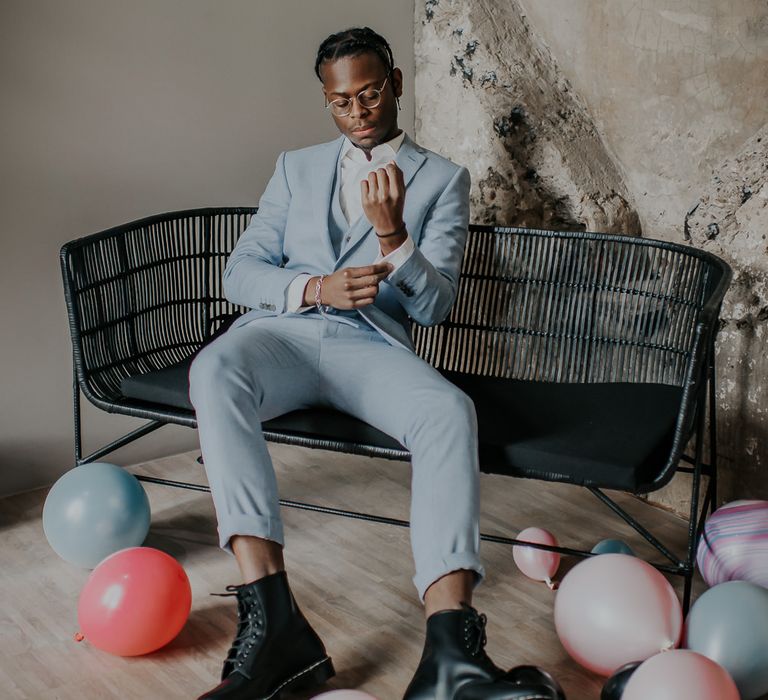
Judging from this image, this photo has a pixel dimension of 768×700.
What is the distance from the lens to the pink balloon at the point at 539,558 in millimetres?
2463

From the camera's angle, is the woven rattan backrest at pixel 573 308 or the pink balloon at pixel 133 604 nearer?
the pink balloon at pixel 133 604

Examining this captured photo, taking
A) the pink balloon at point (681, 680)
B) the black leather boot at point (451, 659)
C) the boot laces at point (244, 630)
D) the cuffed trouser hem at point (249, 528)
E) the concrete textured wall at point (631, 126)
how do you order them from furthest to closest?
the concrete textured wall at point (631, 126) → the cuffed trouser hem at point (249, 528) → the boot laces at point (244, 630) → the black leather boot at point (451, 659) → the pink balloon at point (681, 680)

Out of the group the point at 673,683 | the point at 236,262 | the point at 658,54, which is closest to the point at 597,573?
the point at 673,683

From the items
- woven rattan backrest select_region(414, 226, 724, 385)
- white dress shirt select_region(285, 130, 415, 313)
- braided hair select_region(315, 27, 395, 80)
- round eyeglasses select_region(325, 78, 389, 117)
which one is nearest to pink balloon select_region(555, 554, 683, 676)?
woven rattan backrest select_region(414, 226, 724, 385)

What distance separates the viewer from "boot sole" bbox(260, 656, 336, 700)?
1.95 metres

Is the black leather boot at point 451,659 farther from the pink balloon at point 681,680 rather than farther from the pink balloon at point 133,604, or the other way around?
the pink balloon at point 133,604

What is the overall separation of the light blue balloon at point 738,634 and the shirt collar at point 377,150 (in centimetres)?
129

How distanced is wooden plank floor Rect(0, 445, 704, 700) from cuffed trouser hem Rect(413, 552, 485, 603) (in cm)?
24

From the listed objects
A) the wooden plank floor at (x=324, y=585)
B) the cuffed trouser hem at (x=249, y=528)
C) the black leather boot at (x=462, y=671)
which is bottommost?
the wooden plank floor at (x=324, y=585)

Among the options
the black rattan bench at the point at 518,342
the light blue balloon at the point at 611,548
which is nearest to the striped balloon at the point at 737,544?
the black rattan bench at the point at 518,342

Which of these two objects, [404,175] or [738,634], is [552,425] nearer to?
[738,634]

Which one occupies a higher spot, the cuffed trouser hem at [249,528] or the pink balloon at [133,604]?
the cuffed trouser hem at [249,528]

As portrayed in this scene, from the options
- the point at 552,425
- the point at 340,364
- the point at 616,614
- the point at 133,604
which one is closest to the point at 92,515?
the point at 133,604

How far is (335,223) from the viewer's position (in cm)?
255
